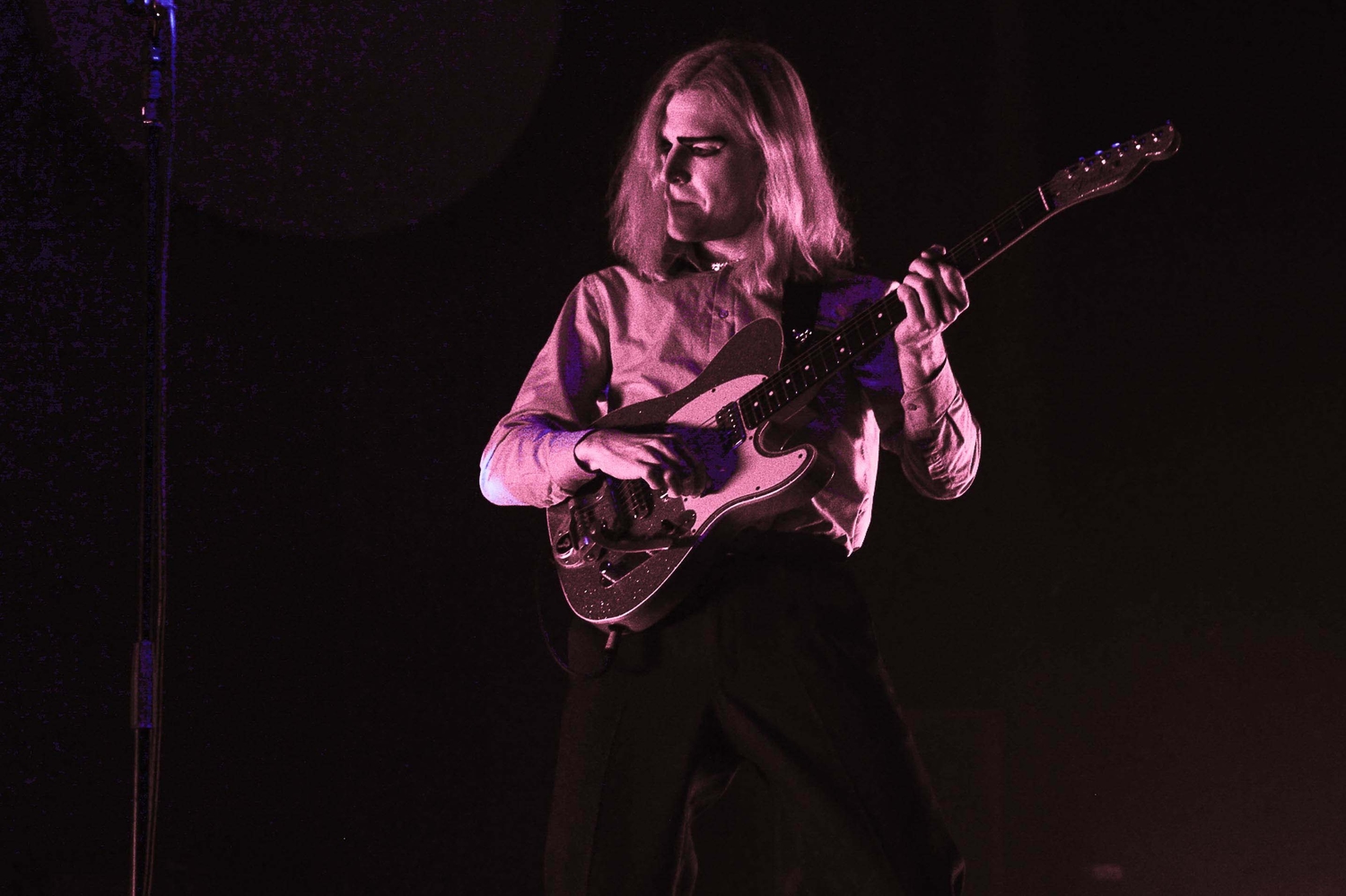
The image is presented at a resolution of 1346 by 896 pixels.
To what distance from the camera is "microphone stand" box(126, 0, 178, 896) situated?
1.66 metres

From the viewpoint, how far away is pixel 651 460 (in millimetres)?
1801

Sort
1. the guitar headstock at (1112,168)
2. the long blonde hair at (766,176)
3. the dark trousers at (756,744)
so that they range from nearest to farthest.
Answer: the dark trousers at (756,744) → the guitar headstock at (1112,168) → the long blonde hair at (766,176)

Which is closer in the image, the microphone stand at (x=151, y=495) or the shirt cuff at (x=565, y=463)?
the microphone stand at (x=151, y=495)

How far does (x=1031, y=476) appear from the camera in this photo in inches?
115

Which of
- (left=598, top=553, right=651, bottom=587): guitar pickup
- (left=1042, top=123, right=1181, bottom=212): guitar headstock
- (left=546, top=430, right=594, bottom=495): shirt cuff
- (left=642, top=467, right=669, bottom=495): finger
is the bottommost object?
(left=598, top=553, right=651, bottom=587): guitar pickup

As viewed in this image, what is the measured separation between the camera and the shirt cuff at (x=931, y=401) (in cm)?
183

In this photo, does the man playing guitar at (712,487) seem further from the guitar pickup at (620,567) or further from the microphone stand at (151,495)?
the microphone stand at (151,495)

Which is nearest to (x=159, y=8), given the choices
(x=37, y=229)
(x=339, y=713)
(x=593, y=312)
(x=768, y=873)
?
(x=593, y=312)

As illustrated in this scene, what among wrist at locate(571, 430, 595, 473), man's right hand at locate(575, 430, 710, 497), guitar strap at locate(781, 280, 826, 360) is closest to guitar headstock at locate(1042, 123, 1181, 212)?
guitar strap at locate(781, 280, 826, 360)

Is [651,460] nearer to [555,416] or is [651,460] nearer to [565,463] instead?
[565,463]

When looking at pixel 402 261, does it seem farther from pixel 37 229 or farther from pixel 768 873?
pixel 768 873

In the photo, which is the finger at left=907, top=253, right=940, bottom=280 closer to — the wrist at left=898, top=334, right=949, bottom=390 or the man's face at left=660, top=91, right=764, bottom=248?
the wrist at left=898, top=334, right=949, bottom=390

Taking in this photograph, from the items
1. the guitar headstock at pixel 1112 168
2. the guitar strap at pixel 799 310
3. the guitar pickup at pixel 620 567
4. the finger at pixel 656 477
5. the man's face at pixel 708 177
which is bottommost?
the guitar pickup at pixel 620 567

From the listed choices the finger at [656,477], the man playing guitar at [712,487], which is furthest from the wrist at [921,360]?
the finger at [656,477]
